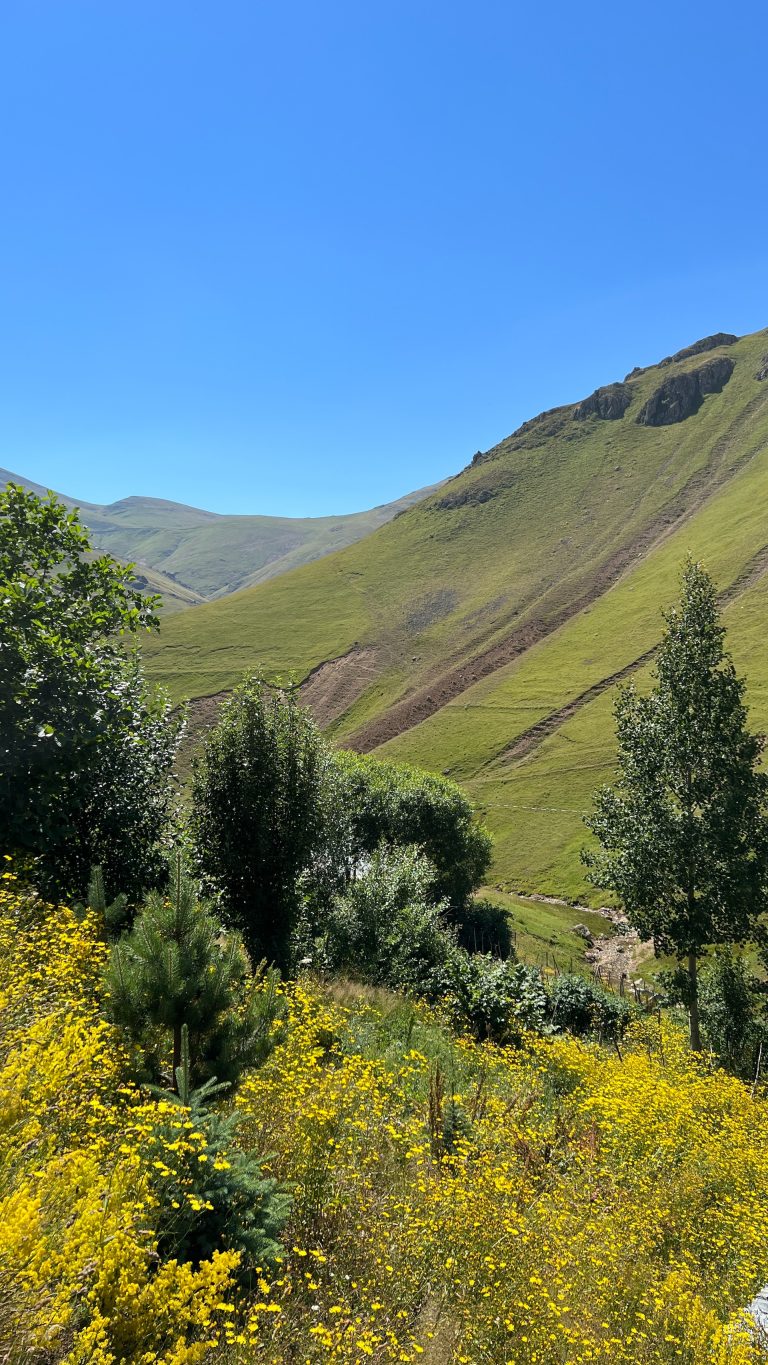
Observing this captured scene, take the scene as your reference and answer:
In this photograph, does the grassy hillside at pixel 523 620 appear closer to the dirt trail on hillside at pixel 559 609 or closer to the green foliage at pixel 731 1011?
the dirt trail on hillside at pixel 559 609

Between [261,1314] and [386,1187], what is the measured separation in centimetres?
232

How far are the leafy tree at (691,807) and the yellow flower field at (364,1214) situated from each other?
36.0ft

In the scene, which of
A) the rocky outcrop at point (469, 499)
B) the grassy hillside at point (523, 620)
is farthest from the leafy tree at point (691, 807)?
the rocky outcrop at point (469, 499)

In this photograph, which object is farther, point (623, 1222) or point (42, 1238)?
point (623, 1222)

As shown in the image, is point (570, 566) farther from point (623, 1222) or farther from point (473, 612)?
point (623, 1222)

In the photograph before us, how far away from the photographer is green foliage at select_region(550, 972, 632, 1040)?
61.4ft

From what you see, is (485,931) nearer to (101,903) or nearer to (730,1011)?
(730,1011)

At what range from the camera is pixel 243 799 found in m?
18.4

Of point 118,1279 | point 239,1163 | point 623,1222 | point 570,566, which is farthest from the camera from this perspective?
point 570,566

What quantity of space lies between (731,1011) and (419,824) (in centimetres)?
2055

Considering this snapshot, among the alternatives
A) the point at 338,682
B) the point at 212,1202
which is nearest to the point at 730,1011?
the point at 212,1202

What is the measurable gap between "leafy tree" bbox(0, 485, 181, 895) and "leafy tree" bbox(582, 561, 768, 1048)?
16290 millimetres

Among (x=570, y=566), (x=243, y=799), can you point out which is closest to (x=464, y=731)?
(x=570, y=566)

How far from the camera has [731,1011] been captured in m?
24.8
